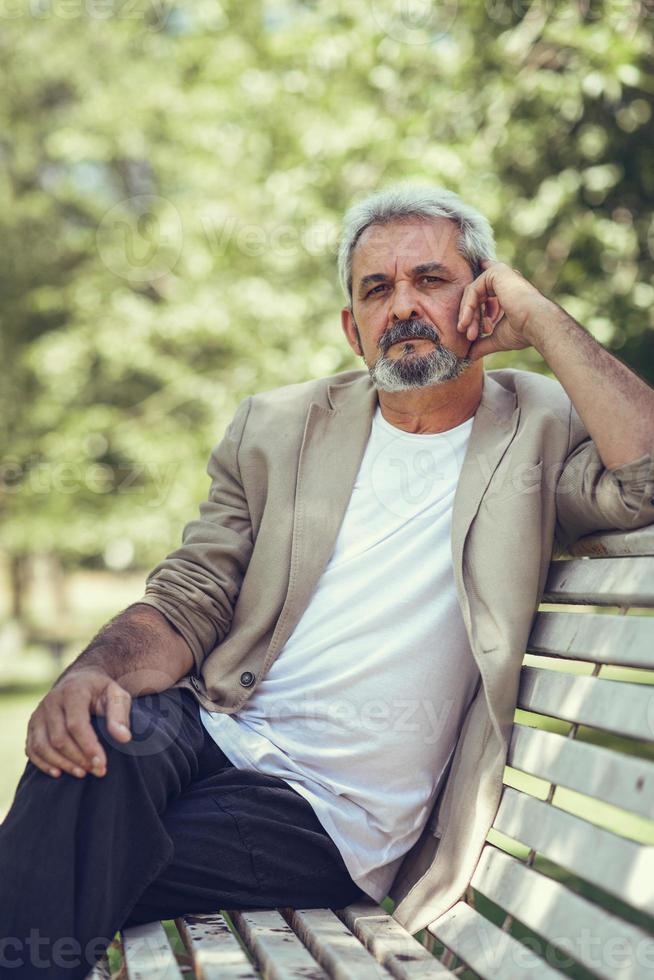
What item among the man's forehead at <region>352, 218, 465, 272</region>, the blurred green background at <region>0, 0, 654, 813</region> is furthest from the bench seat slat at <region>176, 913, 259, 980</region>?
the blurred green background at <region>0, 0, 654, 813</region>

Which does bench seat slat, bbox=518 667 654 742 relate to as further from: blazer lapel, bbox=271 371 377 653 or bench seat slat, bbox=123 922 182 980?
bench seat slat, bbox=123 922 182 980

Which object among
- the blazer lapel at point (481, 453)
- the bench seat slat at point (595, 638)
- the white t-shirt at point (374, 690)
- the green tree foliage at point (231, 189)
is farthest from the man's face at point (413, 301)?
the green tree foliage at point (231, 189)

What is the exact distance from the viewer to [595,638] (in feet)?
7.86

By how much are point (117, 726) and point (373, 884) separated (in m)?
0.74

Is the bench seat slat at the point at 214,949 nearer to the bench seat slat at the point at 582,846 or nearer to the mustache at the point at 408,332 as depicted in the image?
the bench seat slat at the point at 582,846

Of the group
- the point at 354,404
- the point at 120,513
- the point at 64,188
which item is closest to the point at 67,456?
the point at 120,513

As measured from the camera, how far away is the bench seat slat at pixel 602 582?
2307mm

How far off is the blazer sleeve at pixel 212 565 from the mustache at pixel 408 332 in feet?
1.47

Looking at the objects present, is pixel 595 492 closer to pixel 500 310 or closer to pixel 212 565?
pixel 500 310

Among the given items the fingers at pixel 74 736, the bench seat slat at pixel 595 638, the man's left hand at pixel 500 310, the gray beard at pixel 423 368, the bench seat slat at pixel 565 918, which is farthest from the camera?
the gray beard at pixel 423 368

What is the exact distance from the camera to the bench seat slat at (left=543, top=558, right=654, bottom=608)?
2307mm

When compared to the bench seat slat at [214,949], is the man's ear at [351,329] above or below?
above

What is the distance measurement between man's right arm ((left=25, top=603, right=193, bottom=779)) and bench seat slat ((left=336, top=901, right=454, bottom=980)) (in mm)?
656

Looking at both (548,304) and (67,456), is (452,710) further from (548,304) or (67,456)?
(67,456)
